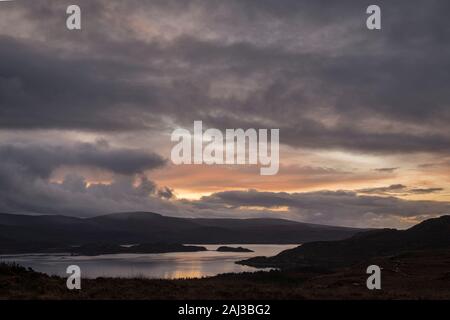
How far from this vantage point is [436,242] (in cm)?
19838

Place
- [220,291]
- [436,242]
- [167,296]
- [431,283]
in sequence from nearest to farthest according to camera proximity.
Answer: [167,296], [220,291], [431,283], [436,242]

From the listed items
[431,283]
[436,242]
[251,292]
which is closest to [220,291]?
[251,292]
